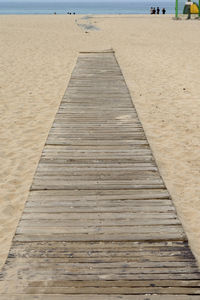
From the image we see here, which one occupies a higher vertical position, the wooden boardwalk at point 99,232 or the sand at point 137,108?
the wooden boardwalk at point 99,232

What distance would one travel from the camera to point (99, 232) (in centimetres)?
367

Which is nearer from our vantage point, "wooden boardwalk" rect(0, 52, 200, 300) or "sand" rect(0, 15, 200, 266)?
"wooden boardwalk" rect(0, 52, 200, 300)

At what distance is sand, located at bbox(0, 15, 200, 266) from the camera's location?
5086 mm

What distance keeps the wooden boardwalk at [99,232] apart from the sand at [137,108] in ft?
1.64

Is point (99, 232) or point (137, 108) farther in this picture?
point (137, 108)

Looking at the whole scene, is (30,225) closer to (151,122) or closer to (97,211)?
(97,211)

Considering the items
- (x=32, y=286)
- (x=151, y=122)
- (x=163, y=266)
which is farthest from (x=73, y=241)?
(x=151, y=122)

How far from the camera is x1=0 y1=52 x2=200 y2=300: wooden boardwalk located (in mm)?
2928

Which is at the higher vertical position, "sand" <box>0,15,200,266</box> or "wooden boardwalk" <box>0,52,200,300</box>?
"wooden boardwalk" <box>0,52,200,300</box>

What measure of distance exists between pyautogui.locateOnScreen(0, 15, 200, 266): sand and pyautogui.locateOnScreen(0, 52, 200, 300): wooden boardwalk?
0.50 meters

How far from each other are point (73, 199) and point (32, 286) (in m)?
1.55

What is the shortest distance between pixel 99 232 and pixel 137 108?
6.23 metres

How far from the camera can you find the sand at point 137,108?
200 inches

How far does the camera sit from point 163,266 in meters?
3.15
